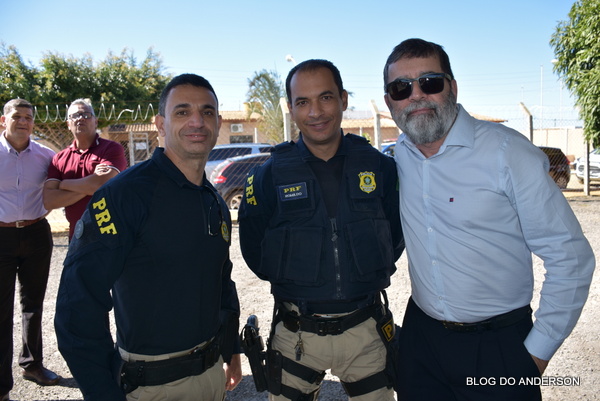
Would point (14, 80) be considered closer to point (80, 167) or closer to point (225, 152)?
point (225, 152)

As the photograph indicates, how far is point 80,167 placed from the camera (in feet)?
12.6

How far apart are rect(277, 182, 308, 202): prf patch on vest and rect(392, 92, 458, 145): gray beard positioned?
62cm

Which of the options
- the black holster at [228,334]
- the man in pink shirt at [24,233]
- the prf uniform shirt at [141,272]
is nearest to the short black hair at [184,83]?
the prf uniform shirt at [141,272]

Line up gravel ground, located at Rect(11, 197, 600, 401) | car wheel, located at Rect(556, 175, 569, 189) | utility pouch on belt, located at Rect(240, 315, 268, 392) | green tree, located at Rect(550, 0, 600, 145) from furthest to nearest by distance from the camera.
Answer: car wheel, located at Rect(556, 175, 569, 189) < green tree, located at Rect(550, 0, 600, 145) < gravel ground, located at Rect(11, 197, 600, 401) < utility pouch on belt, located at Rect(240, 315, 268, 392)

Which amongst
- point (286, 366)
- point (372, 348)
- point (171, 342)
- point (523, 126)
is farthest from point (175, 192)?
point (523, 126)

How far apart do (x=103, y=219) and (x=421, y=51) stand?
1.69 m

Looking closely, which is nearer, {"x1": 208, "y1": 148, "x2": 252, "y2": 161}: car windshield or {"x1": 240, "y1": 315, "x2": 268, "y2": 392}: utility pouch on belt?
{"x1": 240, "y1": 315, "x2": 268, "y2": 392}: utility pouch on belt

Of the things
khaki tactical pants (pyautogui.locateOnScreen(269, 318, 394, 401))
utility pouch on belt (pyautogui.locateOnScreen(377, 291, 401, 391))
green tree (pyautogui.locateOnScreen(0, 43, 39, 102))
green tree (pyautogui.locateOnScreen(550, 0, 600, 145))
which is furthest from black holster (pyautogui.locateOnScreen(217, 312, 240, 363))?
green tree (pyautogui.locateOnScreen(0, 43, 39, 102))

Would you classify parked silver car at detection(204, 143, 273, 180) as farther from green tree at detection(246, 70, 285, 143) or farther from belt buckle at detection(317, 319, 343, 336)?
belt buckle at detection(317, 319, 343, 336)

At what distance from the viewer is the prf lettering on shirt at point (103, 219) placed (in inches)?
73.7

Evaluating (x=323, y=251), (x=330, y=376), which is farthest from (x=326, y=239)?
(x=330, y=376)

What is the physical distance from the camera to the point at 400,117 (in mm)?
2342

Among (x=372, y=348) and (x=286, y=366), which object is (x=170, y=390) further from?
(x=372, y=348)

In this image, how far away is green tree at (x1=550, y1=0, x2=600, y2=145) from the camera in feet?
35.6
